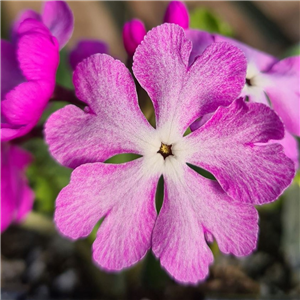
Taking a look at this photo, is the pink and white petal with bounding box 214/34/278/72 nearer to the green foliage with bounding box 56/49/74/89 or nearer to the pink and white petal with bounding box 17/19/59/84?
the pink and white petal with bounding box 17/19/59/84

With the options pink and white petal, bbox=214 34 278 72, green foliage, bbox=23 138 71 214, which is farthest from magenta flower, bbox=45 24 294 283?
green foliage, bbox=23 138 71 214

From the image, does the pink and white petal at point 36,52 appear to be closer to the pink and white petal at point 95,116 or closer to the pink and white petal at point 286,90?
the pink and white petal at point 95,116

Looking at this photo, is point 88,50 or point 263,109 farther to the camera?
point 88,50

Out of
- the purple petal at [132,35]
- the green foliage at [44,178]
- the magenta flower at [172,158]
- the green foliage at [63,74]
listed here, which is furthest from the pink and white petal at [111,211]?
the green foliage at [63,74]

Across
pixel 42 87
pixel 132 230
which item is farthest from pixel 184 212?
pixel 42 87

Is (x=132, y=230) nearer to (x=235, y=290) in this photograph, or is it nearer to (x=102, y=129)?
(x=102, y=129)

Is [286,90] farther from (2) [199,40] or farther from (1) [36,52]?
(1) [36,52]

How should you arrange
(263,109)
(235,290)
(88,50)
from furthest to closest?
(235,290) < (88,50) < (263,109)
